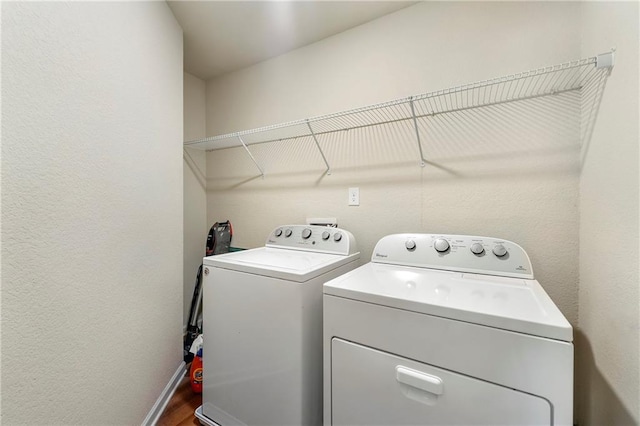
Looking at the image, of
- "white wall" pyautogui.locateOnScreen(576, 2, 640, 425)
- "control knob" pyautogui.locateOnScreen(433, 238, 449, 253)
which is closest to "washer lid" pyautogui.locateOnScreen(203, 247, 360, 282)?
Answer: "control knob" pyautogui.locateOnScreen(433, 238, 449, 253)

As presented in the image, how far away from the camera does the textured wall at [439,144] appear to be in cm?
125

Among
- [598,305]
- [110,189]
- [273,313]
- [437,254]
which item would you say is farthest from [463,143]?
[110,189]

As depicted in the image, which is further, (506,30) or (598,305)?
(506,30)

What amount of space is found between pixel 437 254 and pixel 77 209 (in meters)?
1.56

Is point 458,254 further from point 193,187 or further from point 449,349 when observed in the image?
point 193,187

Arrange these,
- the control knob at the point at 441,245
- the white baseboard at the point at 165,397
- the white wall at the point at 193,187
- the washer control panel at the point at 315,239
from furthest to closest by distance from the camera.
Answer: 1. the white wall at the point at 193,187
2. the washer control panel at the point at 315,239
3. the white baseboard at the point at 165,397
4. the control knob at the point at 441,245

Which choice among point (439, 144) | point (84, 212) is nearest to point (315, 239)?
point (439, 144)

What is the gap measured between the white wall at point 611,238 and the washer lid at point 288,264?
1.06 m

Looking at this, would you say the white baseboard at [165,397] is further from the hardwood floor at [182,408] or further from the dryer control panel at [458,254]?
the dryer control panel at [458,254]

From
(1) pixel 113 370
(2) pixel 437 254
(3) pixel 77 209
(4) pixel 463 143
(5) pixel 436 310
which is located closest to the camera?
(5) pixel 436 310

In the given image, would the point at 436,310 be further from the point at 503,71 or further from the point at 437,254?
the point at 503,71

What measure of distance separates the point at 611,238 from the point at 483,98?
876 millimetres

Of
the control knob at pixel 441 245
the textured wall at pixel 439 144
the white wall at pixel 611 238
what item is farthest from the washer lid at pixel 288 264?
the white wall at pixel 611 238

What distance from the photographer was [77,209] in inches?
37.4
